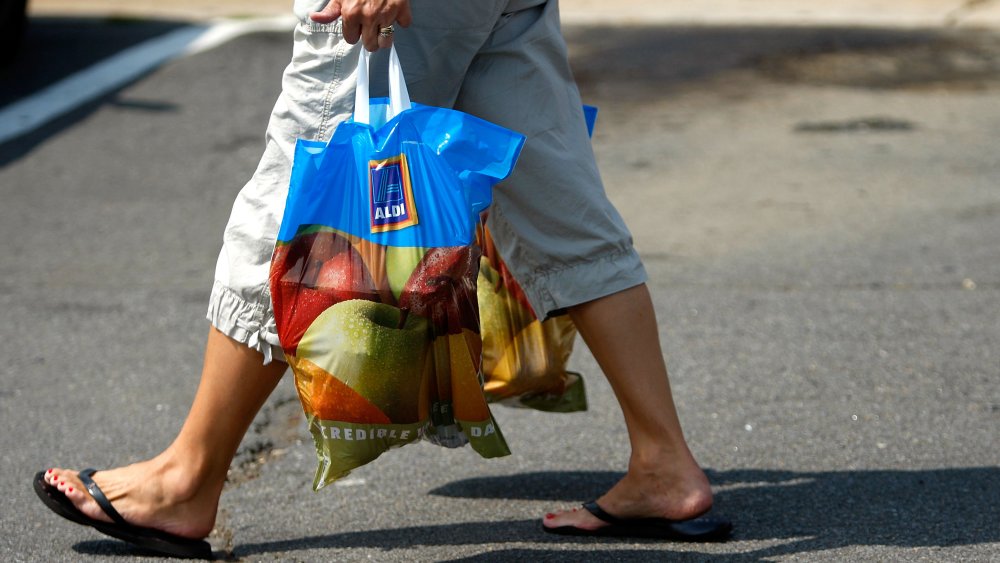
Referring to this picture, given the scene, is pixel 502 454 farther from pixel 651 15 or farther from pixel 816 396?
pixel 651 15

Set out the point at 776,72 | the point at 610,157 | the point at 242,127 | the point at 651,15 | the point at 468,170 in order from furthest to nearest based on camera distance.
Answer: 1. the point at 651,15
2. the point at 776,72
3. the point at 242,127
4. the point at 610,157
5. the point at 468,170

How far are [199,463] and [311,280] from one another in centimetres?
57

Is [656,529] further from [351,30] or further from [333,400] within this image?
[351,30]

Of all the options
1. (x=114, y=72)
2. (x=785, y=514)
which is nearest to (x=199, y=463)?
(x=785, y=514)

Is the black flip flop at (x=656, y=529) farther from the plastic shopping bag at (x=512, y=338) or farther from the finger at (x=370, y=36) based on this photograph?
the finger at (x=370, y=36)

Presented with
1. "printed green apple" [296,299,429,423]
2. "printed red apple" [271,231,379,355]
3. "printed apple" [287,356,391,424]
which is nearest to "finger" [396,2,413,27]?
"printed red apple" [271,231,379,355]

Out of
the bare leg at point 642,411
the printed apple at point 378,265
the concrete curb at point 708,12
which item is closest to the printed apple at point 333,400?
the printed apple at point 378,265

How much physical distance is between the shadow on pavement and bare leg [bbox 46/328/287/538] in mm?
127

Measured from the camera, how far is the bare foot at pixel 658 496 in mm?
2652

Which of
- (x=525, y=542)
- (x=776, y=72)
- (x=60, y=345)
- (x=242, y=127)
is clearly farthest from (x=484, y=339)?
(x=776, y=72)

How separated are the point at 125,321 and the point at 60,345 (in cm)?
28

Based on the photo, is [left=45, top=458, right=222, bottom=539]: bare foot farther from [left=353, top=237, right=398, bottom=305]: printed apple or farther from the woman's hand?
the woman's hand

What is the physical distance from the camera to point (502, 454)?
2402mm

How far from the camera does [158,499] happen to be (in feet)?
8.56
